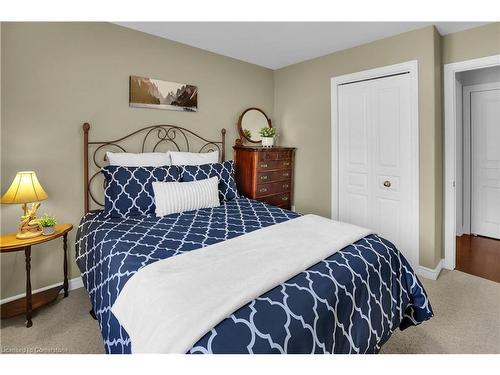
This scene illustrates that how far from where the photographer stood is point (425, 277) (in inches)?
114

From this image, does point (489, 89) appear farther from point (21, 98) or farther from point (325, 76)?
point (21, 98)

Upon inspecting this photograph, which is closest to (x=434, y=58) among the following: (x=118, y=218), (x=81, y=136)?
(x=118, y=218)

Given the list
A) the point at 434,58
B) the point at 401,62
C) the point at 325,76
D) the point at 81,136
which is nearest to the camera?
the point at 81,136

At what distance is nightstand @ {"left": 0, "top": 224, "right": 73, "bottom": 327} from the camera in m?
1.96

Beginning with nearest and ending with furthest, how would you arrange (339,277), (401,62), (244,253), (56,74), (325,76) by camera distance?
(339,277) < (244,253) < (56,74) < (401,62) < (325,76)

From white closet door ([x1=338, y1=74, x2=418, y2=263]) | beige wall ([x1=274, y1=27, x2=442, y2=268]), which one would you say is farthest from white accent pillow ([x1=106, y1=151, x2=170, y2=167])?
white closet door ([x1=338, y1=74, x2=418, y2=263])

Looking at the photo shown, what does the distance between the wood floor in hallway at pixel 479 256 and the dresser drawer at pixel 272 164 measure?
230 centimetres

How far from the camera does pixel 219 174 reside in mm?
2930

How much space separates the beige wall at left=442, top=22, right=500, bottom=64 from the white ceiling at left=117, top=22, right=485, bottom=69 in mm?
68

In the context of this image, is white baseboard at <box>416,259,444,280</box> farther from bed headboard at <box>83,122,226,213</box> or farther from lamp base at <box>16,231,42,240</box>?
lamp base at <box>16,231,42,240</box>

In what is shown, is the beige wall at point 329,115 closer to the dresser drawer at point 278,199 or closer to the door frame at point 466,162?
the dresser drawer at point 278,199

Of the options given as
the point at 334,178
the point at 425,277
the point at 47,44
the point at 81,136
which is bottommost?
the point at 425,277

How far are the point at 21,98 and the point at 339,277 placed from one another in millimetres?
2695

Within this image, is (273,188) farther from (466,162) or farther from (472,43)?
(466,162)
